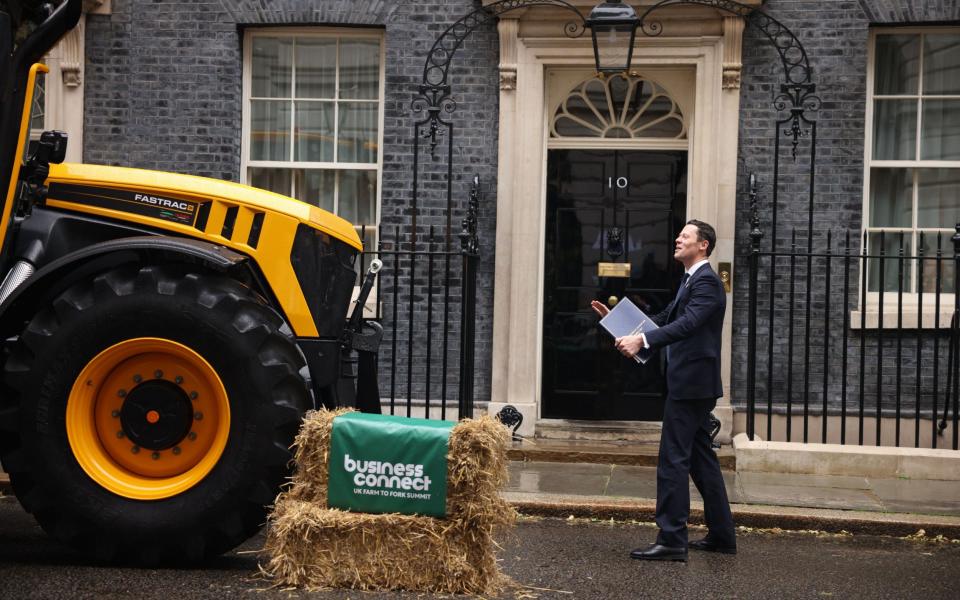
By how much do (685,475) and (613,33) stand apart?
13.7 ft

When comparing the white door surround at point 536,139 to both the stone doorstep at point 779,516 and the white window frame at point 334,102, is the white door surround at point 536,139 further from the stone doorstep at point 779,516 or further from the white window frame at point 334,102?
the stone doorstep at point 779,516

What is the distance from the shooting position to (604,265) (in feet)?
34.3

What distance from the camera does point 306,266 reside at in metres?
5.82

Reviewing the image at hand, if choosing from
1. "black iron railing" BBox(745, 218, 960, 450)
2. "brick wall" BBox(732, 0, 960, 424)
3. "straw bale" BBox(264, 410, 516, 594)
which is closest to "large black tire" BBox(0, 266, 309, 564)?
"straw bale" BBox(264, 410, 516, 594)

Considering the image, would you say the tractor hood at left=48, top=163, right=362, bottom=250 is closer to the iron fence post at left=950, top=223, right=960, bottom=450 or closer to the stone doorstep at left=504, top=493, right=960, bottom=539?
the stone doorstep at left=504, top=493, right=960, bottom=539

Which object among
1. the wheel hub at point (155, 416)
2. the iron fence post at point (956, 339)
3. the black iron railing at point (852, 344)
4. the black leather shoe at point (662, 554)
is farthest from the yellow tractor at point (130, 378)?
the black iron railing at point (852, 344)

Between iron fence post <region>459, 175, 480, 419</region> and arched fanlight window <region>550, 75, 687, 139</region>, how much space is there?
4.62 ft

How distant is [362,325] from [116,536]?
1751mm

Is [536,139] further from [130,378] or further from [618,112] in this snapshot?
[130,378]

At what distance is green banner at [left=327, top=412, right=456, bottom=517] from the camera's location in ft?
16.9

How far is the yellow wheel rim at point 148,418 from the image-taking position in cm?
530

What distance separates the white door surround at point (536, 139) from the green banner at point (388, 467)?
510 cm

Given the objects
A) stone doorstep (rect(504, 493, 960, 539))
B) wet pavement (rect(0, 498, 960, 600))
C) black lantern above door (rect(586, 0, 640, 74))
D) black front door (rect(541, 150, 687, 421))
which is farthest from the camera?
black front door (rect(541, 150, 687, 421))

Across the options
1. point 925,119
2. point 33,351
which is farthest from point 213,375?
point 925,119
